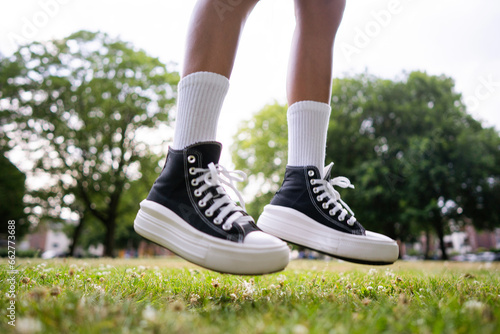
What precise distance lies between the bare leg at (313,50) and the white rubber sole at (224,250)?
973mm

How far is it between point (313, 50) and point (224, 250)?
1.32 metres

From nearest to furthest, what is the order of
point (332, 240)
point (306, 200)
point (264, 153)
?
1. point (332, 240)
2. point (306, 200)
3. point (264, 153)

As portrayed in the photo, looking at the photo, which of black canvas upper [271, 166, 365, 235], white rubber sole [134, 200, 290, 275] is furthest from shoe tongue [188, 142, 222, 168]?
black canvas upper [271, 166, 365, 235]

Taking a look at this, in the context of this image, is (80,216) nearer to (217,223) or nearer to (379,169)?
(379,169)

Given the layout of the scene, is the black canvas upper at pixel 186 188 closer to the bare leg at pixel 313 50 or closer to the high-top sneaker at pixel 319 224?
the high-top sneaker at pixel 319 224

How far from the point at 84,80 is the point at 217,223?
58.9ft

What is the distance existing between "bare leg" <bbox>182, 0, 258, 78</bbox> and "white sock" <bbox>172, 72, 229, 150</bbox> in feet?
0.16

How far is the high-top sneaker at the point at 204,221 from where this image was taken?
53.6 inches

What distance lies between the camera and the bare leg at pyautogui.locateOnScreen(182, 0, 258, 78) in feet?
5.24

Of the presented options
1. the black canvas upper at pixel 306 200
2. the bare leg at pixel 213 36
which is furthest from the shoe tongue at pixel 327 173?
the bare leg at pixel 213 36

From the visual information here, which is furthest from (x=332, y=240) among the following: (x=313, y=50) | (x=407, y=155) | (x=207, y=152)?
(x=407, y=155)

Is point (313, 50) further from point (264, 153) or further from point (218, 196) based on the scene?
point (264, 153)

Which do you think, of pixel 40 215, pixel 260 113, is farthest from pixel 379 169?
pixel 40 215

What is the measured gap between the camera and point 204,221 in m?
1.46
